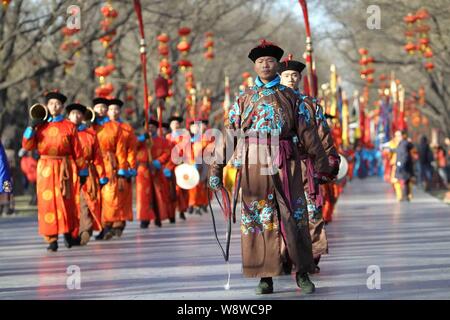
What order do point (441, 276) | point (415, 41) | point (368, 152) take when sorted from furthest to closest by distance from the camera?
point (368, 152), point (415, 41), point (441, 276)

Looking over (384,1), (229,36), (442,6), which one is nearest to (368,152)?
(229,36)

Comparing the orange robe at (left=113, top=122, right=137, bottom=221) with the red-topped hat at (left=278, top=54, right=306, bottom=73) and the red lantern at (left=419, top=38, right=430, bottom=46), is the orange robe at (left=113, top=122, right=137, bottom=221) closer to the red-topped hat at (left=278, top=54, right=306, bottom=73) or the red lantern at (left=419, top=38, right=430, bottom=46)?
the red-topped hat at (left=278, top=54, right=306, bottom=73)

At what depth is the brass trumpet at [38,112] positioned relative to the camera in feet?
52.3

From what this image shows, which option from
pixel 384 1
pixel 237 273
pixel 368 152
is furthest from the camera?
pixel 368 152

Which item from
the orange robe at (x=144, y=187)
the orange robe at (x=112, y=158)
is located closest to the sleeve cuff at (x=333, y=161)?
the orange robe at (x=112, y=158)

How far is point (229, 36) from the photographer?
44.4 meters

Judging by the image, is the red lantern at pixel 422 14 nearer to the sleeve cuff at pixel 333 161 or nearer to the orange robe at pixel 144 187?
the orange robe at pixel 144 187

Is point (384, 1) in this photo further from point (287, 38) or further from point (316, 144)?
point (287, 38)

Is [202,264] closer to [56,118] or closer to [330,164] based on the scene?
[330,164]

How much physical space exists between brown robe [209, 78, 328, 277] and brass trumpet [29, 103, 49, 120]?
5427mm

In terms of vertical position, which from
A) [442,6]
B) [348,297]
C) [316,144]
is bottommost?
[348,297]

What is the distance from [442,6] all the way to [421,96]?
58.7 feet

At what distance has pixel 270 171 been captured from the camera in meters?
10.9

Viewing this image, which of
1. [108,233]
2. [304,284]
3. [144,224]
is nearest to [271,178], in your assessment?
[304,284]
